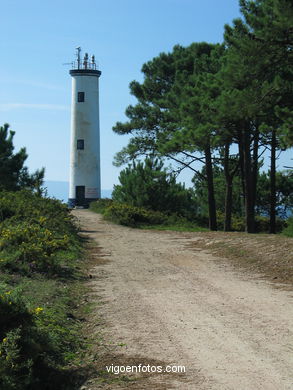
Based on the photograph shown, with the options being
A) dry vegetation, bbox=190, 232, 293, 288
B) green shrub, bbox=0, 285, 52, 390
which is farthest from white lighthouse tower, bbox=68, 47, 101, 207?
green shrub, bbox=0, 285, 52, 390

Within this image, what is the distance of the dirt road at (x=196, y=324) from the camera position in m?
6.08

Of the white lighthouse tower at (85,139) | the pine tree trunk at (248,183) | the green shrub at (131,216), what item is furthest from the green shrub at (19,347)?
the white lighthouse tower at (85,139)

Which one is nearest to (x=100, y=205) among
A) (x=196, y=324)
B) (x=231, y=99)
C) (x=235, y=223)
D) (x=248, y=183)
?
(x=235, y=223)

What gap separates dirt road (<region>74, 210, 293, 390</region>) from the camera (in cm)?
608

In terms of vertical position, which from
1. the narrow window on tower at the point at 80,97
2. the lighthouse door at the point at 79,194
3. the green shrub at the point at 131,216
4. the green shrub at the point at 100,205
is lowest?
the green shrub at the point at 131,216

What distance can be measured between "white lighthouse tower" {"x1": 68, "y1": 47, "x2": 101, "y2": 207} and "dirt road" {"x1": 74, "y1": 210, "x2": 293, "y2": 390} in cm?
3072

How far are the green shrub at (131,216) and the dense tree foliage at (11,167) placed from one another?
4540 mm

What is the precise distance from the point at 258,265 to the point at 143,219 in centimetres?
1756

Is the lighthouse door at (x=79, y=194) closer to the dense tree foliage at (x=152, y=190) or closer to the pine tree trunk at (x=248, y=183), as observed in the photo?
the dense tree foliage at (x=152, y=190)

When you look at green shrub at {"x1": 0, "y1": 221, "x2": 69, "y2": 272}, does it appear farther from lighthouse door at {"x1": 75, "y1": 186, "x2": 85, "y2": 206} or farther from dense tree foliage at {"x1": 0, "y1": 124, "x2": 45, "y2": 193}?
lighthouse door at {"x1": 75, "y1": 186, "x2": 85, "y2": 206}

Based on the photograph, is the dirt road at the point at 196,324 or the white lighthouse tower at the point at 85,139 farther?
the white lighthouse tower at the point at 85,139

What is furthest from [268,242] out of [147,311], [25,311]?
[25,311]

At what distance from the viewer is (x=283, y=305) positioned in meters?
9.75

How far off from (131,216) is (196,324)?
76.2ft
